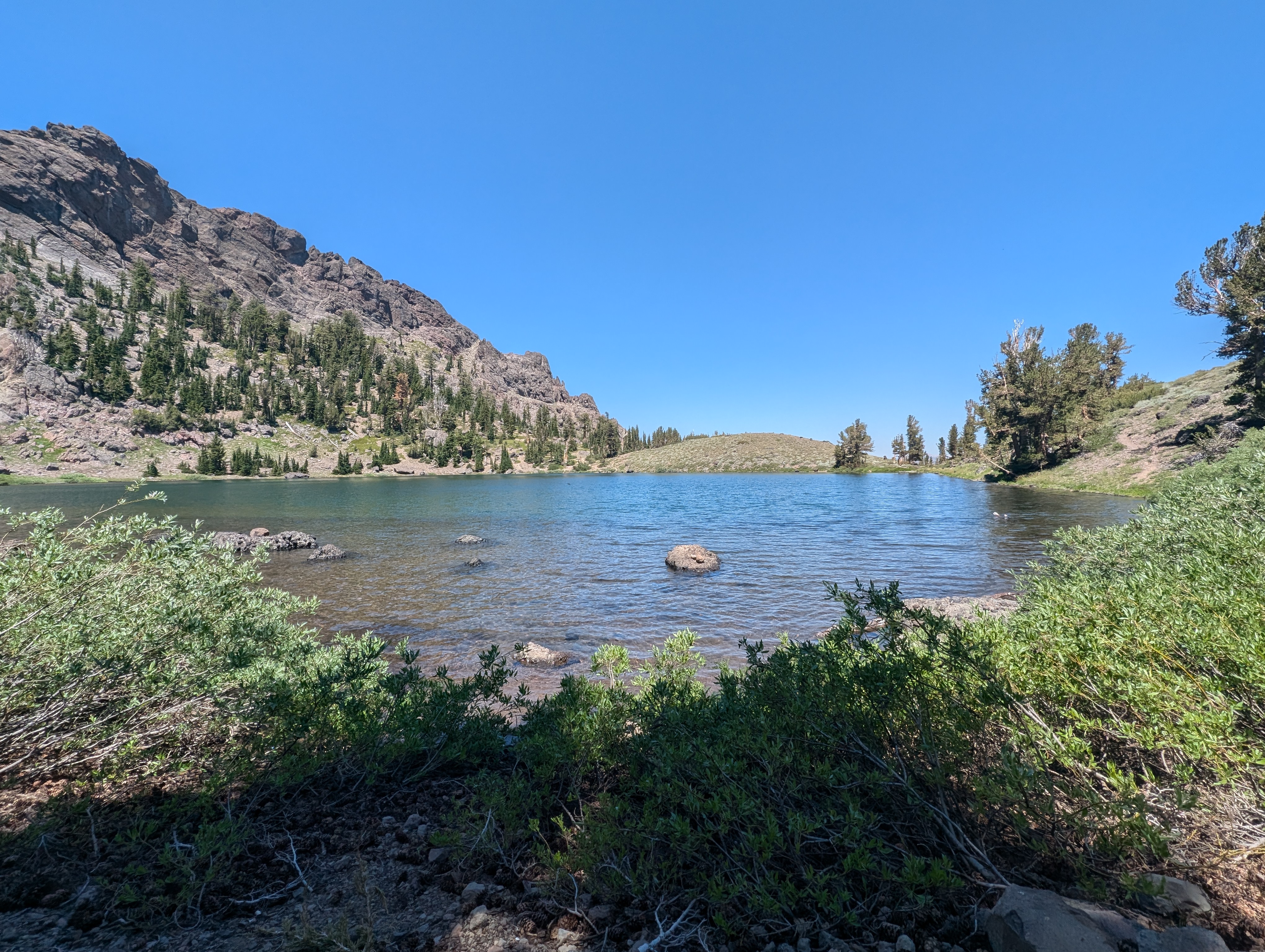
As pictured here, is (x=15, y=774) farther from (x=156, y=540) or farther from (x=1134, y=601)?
(x=1134, y=601)

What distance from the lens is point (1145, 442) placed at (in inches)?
1993

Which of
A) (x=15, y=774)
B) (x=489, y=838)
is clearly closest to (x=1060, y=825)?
(x=489, y=838)

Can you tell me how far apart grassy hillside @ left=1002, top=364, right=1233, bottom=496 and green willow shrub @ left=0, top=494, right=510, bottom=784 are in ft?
171

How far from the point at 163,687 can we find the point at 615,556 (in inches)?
907

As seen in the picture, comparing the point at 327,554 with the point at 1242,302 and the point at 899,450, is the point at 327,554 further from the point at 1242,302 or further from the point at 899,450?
the point at 899,450

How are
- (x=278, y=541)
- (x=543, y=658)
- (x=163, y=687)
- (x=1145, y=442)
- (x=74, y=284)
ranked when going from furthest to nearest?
1. (x=74, y=284)
2. (x=1145, y=442)
3. (x=278, y=541)
4. (x=543, y=658)
5. (x=163, y=687)

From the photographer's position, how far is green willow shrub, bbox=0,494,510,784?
4.93m

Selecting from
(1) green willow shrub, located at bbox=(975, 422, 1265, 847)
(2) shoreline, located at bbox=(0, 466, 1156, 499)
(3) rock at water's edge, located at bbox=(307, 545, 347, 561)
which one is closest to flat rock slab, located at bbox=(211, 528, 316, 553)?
(3) rock at water's edge, located at bbox=(307, 545, 347, 561)

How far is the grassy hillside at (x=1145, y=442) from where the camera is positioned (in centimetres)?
4400

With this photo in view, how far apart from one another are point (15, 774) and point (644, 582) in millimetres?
17976

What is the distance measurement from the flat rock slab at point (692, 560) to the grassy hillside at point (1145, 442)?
124 ft

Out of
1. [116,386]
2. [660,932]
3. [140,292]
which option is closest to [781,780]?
[660,932]

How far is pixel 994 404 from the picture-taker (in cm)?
7281

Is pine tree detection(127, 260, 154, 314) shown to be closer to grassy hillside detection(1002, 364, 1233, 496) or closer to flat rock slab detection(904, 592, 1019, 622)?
flat rock slab detection(904, 592, 1019, 622)
